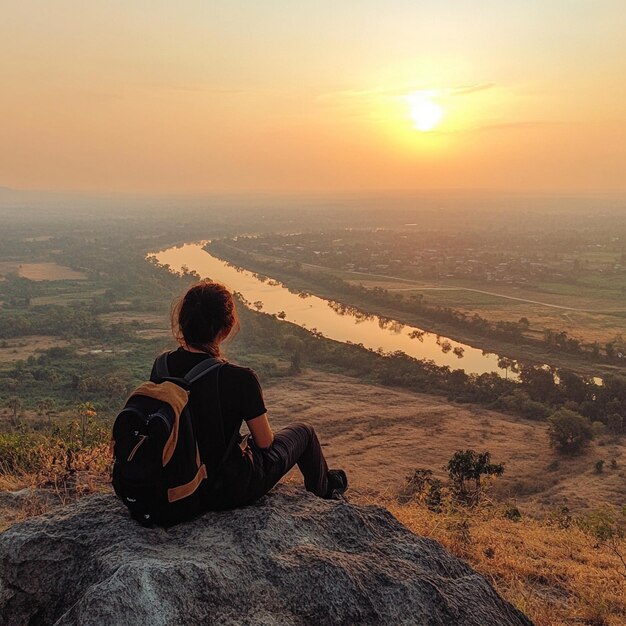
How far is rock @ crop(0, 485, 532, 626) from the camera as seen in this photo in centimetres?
200

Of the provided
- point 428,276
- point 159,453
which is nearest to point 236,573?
point 159,453

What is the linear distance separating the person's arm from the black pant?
0.27 feet

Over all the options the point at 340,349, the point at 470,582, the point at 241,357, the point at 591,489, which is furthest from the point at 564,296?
→ the point at 470,582

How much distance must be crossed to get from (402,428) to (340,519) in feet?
71.5

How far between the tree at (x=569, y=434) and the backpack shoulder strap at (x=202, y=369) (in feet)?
71.0

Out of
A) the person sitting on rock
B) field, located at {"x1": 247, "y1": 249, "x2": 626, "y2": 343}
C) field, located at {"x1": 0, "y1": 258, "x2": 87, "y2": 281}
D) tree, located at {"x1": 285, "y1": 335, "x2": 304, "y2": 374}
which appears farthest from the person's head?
field, located at {"x1": 0, "y1": 258, "x2": 87, "y2": 281}

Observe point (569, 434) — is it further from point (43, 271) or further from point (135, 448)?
point (43, 271)

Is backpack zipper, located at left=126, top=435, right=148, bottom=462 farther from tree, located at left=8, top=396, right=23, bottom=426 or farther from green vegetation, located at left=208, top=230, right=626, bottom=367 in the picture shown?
green vegetation, located at left=208, top=230, right=626, bottom=367

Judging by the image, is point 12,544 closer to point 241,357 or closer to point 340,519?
point 340,519

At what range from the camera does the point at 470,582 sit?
2.57 meters

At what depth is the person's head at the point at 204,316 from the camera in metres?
2.69

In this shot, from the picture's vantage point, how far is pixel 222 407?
257 cm

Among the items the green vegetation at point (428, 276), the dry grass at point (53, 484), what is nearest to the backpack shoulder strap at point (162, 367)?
the dry grass at point (53, 484)

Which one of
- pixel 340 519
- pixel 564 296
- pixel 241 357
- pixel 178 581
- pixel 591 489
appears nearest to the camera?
pixel 178 581
